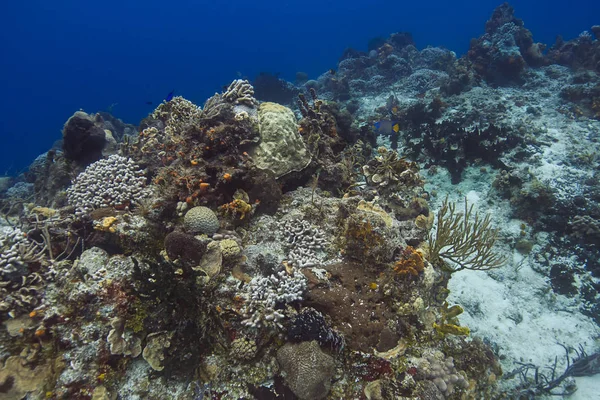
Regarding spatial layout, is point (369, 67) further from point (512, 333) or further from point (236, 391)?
point (236, 391)

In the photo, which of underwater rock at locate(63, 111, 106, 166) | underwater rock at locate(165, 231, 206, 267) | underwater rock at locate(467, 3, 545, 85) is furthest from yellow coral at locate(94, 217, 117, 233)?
underwater rock at locate(467, 3, 545, 85)

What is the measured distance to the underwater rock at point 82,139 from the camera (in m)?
7.77

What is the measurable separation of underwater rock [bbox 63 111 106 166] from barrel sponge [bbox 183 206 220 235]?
535 cm

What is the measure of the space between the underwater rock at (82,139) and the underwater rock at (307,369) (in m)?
7.72

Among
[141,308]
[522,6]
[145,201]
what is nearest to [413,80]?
[145,201]

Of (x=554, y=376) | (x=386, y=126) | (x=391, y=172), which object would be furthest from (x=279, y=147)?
(x=554, y=376)

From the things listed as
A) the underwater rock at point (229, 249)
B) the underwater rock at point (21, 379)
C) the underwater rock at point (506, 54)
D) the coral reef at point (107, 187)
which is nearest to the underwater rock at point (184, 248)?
the underwater rock at point (229, 249)

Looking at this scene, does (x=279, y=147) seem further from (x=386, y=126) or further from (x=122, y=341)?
(x=386, y=126)

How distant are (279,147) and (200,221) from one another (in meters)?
2.30

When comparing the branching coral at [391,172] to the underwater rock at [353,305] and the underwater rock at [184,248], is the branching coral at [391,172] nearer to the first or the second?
the underwater rock at [353,305]

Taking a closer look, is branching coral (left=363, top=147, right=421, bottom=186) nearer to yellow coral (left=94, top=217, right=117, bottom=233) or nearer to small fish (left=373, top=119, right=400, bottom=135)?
small fish (left=373, top=119, right=400, bottom=135)

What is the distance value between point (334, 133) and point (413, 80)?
50.1 feet

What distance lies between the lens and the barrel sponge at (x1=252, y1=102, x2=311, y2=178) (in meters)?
5.95

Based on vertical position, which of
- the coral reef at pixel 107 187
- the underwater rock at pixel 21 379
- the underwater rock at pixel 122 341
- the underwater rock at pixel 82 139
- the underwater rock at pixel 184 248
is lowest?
the underwater rock at pixel 21 379
